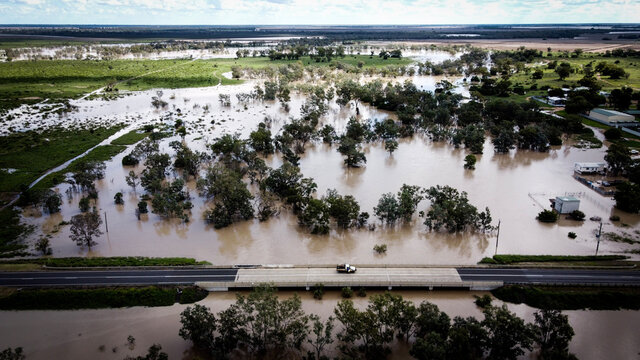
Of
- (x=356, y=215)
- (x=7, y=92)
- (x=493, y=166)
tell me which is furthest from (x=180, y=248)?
(x=7, y=92)

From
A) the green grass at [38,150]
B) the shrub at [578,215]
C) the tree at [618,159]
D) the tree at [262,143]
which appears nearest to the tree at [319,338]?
the shrub at [578,215]

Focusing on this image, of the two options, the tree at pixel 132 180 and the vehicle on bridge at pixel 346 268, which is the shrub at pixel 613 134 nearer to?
the vehicle on bridge at pixel 346 268

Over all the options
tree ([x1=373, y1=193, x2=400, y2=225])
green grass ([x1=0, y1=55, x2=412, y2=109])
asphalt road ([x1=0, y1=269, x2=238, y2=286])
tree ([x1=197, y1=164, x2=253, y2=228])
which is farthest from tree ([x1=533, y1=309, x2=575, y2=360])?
green grass ([x1=0, y1=55, x2=412, y2=109])

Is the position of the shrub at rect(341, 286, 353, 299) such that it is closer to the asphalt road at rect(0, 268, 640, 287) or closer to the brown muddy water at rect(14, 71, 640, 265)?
the brown muddy water at rect(14, 71, 640, 265)

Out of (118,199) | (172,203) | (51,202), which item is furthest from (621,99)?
(51,202)

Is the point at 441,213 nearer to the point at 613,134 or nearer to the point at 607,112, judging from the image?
the point at 613,134

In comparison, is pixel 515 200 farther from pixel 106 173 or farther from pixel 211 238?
pixel 106 173

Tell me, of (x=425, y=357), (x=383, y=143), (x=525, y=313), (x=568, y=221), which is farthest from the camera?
(x=383, y=143)
